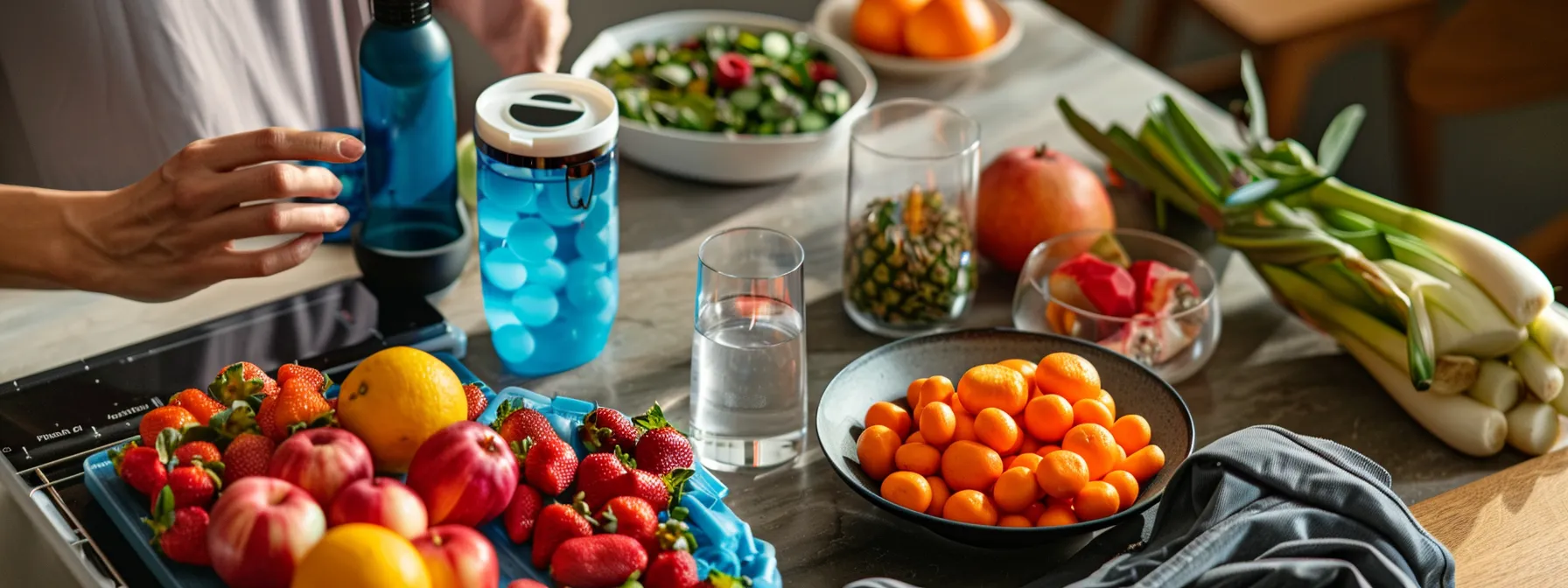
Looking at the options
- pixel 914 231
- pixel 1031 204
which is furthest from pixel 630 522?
pixel 1031 204

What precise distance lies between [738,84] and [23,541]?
2.82 feet

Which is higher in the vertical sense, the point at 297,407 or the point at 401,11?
the point at 401,11

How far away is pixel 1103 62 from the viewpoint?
1.78 meters

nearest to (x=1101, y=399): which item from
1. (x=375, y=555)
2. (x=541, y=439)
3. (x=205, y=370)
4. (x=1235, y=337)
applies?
(x=1235, y=337)

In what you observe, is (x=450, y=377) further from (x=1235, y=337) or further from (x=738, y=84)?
(x=1235, y=337)

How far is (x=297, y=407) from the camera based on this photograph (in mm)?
882

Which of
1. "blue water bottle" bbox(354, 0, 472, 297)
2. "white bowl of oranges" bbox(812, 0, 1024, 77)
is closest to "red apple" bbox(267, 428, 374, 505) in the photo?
"blue water bottle" bbox(354, 0, 472, 297)

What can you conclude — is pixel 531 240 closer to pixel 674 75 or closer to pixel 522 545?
pixel 522 545

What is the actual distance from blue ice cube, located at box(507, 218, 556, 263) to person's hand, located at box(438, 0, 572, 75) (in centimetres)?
45

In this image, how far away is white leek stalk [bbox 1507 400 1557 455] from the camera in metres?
1.12

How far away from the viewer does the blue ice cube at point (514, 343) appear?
1.14 meters

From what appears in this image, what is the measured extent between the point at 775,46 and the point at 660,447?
0.78 metres

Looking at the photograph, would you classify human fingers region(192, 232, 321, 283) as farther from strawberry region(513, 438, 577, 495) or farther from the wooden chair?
the wooden chair

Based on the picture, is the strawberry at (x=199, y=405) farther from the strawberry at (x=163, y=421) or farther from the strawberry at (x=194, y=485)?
the strawberry at (x=194, y=485)
